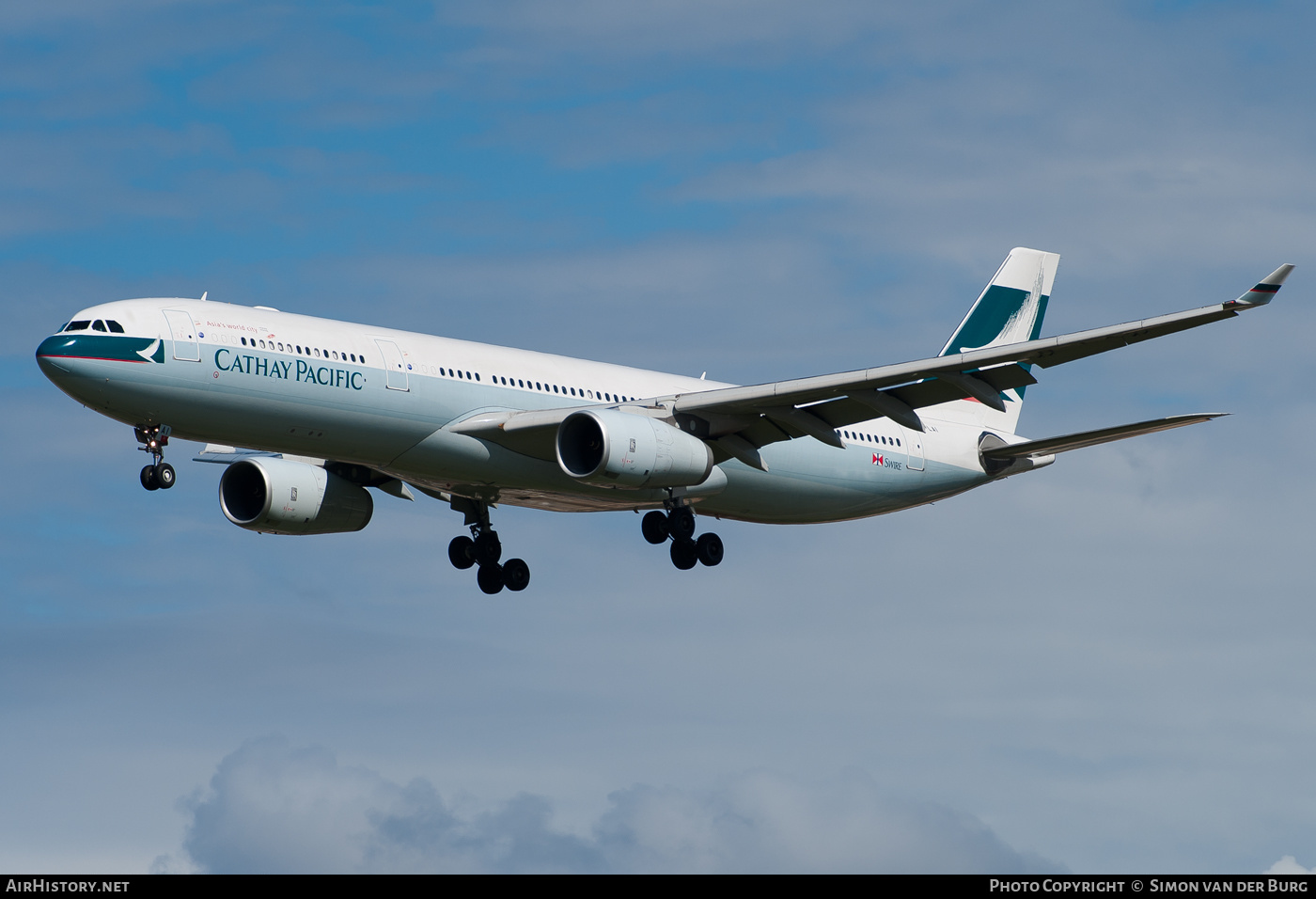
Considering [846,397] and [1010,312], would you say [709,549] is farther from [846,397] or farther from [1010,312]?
[1010,312]

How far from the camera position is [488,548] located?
143 ft

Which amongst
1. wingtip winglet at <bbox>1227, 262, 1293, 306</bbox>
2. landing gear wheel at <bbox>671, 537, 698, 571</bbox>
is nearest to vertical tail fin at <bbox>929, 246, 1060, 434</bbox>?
landing gear wheel at <bbox>671, 537, 698, 571</bbox>

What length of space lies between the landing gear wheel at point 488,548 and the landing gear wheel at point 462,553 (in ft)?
0.70

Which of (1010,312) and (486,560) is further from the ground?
(1010,312)

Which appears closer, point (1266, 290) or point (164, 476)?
point (1266, 290)

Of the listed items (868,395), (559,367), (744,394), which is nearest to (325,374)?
(559,367)

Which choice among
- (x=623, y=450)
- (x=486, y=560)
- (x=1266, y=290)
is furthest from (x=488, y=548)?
(x=1266, y=290)

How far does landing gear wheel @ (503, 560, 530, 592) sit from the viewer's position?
1724 inches

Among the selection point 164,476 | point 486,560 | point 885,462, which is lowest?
point 164,476

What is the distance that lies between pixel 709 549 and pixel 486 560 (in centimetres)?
628

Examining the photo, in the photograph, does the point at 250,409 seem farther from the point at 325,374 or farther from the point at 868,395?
the point at 868,395

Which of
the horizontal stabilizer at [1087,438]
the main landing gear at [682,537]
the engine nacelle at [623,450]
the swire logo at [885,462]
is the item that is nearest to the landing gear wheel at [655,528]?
the main landing gear at [682,537]
